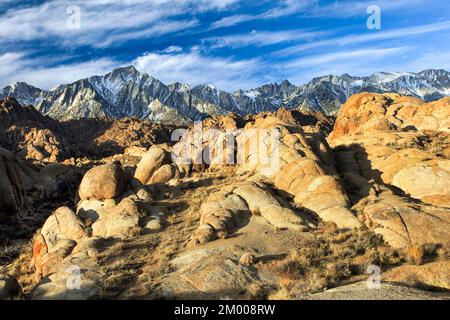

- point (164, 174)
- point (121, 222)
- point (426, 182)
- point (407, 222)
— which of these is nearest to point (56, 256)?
point (121, 222)

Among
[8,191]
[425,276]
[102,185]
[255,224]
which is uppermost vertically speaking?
[8,191]

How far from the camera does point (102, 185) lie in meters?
29.4

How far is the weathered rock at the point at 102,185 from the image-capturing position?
29.3 meters

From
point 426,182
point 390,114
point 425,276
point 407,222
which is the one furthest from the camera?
point 390,114

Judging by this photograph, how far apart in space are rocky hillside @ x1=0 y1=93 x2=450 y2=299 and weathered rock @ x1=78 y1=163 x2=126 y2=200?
86mm

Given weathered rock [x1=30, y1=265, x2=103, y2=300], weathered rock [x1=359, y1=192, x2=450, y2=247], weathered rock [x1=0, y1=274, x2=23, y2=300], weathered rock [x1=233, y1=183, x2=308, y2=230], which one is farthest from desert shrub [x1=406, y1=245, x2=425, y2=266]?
weathered rock [x1=0, y1=274, x2=23, y2=300]

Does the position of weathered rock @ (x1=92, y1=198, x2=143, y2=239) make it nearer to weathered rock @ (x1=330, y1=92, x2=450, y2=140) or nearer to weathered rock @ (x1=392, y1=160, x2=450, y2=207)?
weathered rock @ (x1=392, y1=160, x2=450, y2=207)

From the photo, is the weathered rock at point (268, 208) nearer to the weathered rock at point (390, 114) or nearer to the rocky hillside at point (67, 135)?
the weathered rock at point (390, 114)

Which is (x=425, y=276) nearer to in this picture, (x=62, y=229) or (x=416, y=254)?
(x=416, y=254)

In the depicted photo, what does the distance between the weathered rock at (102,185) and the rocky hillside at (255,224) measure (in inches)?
3.4

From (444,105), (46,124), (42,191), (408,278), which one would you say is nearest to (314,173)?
(408,278)

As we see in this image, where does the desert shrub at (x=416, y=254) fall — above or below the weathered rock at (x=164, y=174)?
above

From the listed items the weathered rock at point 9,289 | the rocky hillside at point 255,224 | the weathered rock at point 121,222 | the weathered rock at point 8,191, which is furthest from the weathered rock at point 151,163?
the weathered rock at point 9,289

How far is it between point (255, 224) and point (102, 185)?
1189cm
